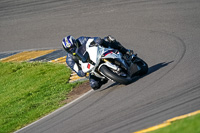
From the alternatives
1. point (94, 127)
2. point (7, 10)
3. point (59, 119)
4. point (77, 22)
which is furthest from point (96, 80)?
point (7, 10)

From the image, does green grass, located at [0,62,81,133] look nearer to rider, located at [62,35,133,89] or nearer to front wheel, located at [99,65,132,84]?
rider, located at [62,35,133,89]

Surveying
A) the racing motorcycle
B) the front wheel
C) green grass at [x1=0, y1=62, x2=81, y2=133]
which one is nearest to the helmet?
the racing motorcycle

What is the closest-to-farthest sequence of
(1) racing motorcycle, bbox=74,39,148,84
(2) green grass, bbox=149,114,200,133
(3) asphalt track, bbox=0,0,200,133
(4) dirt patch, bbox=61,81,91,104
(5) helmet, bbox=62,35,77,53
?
(2) green grass, bbox=149,114,200,133 → (3) asphalt track, bbox=0,0,200,133 → (1) racing motorcycle, bbox=74,39,148,84 → (5) helmet, bbox=62,35,77,53 → (4) dirt patch, bbox=61,81,91,104

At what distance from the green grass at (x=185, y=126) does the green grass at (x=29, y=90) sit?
483cm

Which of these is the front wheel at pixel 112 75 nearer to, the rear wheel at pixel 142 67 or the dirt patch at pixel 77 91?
the rear wheel at pixel 142 67

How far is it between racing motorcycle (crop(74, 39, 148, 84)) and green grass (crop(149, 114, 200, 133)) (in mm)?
3500

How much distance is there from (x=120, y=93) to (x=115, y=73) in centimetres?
47

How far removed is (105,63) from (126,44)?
4.57m

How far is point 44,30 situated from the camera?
A: 730 inches

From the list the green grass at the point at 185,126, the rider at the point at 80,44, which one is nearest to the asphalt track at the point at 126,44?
the rider at the point at 80,44

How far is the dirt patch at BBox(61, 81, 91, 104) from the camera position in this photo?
1101 cm

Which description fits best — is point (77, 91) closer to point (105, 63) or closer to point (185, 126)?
point (105, 63)

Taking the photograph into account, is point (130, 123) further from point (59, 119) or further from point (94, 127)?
point (59, 119)

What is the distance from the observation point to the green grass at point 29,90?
1081 centimetres
